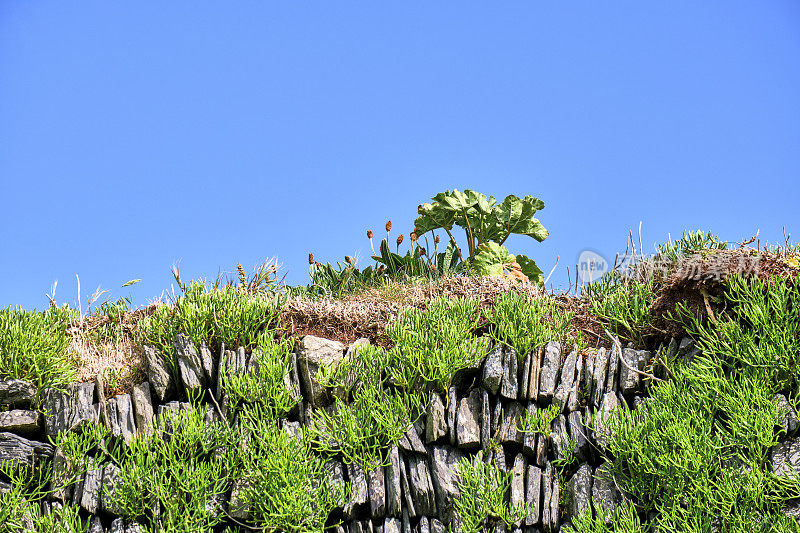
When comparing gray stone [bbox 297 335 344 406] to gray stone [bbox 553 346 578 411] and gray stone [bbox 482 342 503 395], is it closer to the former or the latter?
gray stone [bbox 482 342 503 395]

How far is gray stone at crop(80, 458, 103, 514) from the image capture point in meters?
4.62

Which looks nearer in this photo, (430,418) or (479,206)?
(430,418)

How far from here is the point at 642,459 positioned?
14.2ft

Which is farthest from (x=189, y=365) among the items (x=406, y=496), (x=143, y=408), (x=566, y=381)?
(x=566, y=381)

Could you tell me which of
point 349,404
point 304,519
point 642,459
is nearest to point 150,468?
point 304,519

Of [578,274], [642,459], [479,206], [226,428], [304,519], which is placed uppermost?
[479,206]

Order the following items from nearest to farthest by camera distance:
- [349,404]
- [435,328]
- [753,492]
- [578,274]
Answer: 1. [753,492]
2. [349,404]
3. [435,328]
4. [578,274]

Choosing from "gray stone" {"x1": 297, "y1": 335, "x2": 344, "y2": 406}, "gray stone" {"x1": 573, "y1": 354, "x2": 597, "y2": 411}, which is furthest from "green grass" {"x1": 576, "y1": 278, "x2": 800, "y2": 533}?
"gray stone" {"x1": 297, "y1": 335, "x2": 344, "y2": 406}

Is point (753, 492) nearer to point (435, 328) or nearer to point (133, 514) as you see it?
point (435, 328)

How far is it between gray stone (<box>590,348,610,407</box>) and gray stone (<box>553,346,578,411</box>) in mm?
151

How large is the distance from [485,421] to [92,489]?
2707 millimetres

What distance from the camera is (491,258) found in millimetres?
7258

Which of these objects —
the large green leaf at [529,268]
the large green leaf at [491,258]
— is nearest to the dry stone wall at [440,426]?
the large green leaf at [491,258]

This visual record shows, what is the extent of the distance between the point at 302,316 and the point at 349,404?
3.85 ft
